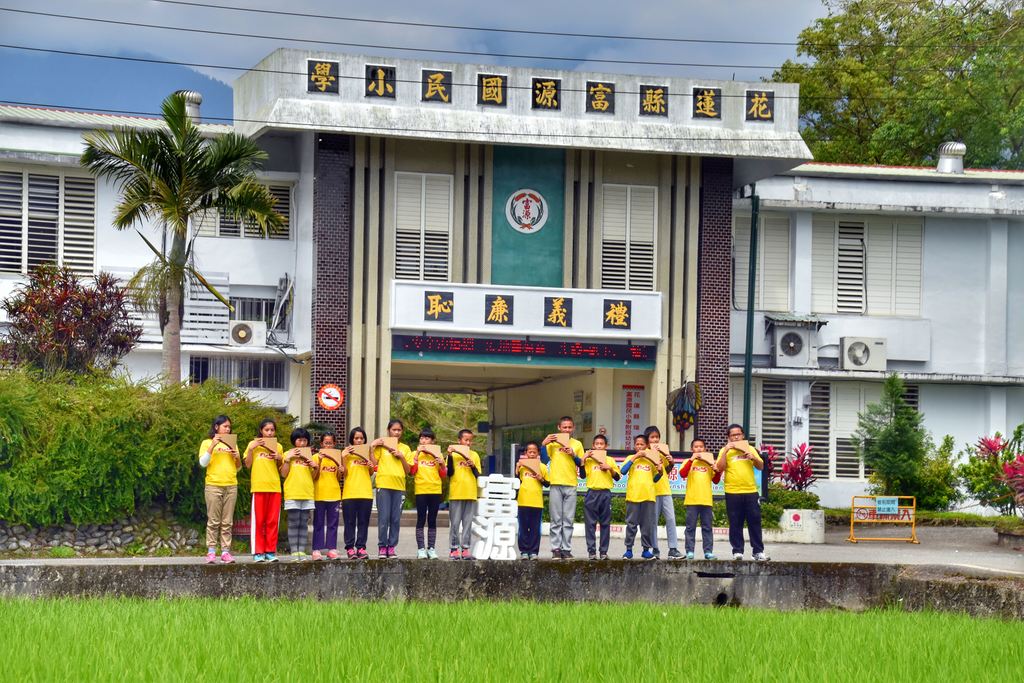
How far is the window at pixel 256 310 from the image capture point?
27.5 metres

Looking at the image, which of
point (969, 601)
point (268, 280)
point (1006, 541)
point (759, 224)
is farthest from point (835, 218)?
point (969, 601)

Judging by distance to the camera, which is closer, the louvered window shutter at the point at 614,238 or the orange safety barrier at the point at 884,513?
the orange safety barrier at the point at 884,513

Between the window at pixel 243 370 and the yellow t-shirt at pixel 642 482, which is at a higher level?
the window at pixel 243 370

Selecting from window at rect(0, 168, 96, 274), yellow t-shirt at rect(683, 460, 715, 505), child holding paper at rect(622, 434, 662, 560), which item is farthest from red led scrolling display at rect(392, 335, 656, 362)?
yellow t-shirt at rect(683, 460, 715, 505)

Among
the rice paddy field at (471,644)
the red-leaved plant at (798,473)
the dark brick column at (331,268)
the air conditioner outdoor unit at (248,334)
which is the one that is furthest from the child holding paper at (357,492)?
the red-leaved plant at (798,473)

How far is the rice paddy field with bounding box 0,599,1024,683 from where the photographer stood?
30.3 feet

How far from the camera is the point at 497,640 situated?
10758mm

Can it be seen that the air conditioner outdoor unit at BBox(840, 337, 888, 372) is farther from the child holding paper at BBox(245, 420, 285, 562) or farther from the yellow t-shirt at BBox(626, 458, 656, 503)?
the child holding paper at BBox(245, 420, 285, 562)

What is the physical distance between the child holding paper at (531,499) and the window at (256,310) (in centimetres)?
1143

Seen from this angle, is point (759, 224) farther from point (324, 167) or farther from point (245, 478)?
point (245, 478)

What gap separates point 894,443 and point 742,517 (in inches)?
443

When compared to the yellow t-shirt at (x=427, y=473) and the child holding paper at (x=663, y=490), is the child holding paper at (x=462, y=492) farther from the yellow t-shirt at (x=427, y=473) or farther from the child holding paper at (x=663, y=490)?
the child holding paper at (x=663, y=490)

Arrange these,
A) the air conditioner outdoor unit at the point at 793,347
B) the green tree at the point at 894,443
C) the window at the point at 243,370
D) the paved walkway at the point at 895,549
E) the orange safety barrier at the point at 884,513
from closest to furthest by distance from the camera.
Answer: the paved walkway at the point at 895,549, the orange safety barrier at the point at 884,513, the green tree at the point at 894,443, the window at the point at 243,370, the air conditioner outdoor unit at the point at 793,347

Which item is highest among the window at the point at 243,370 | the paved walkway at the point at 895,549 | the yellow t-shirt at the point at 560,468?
the window at the point at 243,370
